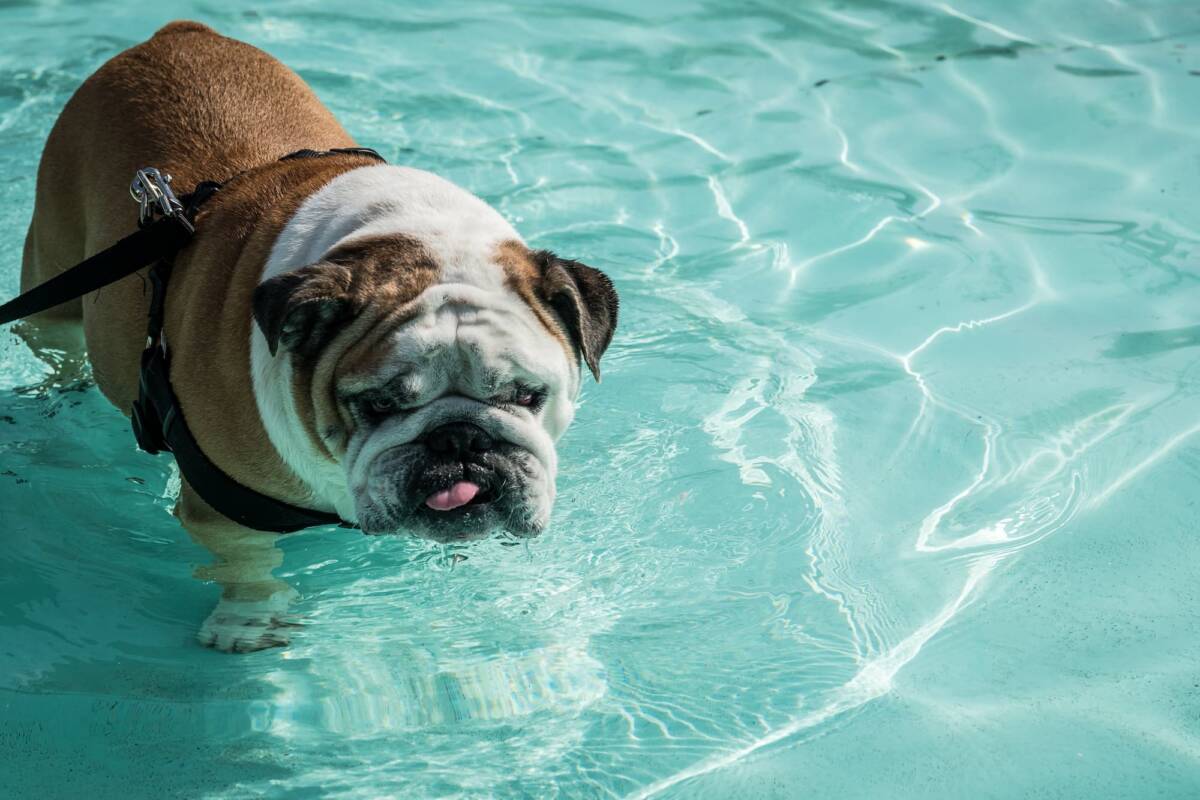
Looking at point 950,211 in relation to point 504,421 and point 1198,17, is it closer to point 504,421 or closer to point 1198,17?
point 1198,17

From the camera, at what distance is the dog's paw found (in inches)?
152

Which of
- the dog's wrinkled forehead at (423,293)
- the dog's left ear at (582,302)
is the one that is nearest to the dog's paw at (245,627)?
the dog's wrinkled forehead at (423,293)

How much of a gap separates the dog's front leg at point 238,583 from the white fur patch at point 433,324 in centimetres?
36

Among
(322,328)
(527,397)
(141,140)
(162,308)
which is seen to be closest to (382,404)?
(322,328)

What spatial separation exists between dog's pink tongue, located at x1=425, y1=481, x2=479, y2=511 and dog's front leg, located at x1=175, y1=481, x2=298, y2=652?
889 millimetres

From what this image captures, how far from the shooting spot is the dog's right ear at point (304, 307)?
3.17 meters

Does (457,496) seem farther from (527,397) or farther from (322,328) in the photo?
(322,328)

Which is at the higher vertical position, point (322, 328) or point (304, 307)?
point (304, 307)

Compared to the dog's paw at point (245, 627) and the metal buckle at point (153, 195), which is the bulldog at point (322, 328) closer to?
the dog's paw at point (245, 627)

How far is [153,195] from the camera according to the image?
147 inches

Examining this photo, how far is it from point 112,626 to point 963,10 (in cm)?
683

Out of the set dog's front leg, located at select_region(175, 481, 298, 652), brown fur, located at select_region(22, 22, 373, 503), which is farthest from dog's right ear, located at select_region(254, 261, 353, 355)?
dog's front leg, located at select_region(175, 481, 298, 652)

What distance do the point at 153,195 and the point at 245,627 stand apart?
4.33ft

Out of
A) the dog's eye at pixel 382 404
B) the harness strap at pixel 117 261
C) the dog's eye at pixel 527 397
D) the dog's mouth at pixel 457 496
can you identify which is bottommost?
the dog's mouth at pixel 457 496
